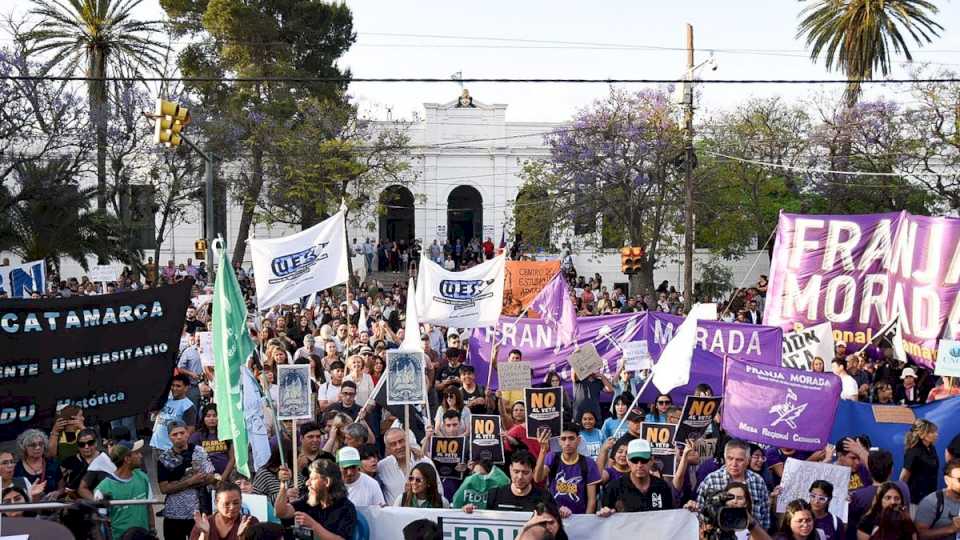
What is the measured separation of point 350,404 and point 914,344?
613 cm

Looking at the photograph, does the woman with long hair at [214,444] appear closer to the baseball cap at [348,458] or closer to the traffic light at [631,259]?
the baseball cap at [348,458]

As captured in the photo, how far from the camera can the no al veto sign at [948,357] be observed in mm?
11461

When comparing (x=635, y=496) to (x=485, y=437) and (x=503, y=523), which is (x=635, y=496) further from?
(x=485, y=437)

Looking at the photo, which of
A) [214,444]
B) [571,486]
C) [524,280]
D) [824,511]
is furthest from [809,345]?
[524,280]

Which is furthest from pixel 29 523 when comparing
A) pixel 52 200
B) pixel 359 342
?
pixel 52 200

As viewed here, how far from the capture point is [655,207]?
37.1 meters

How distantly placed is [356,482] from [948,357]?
6.72m

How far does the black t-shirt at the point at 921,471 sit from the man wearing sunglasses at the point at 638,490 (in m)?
2.53

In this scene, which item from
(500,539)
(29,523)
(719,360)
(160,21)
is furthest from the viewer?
(160,21)

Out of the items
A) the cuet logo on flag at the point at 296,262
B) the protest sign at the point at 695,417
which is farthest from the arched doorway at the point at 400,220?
the protest sign at the point at 695,417

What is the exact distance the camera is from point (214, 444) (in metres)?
9.46

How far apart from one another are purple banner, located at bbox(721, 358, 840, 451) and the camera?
216 cm

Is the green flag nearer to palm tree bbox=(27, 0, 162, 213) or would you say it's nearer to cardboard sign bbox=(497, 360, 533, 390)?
cardboard sign bbox=(497, 360, 533, 390)

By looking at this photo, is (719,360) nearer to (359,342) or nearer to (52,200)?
(359,342)
